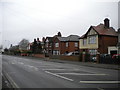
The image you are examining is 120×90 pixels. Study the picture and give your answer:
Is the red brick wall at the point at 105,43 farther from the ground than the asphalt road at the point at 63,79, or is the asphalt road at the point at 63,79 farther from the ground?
the red brick wall at the point at 105,43

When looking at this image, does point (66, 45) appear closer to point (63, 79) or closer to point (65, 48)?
point (65, 48)

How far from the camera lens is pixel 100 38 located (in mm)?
44000

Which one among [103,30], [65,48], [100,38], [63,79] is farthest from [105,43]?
[63,79]

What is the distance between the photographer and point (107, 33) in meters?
45.4

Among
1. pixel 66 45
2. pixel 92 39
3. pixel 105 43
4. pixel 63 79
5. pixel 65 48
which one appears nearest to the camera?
pixel 63 79

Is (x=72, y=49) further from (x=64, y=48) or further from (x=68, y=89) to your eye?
(x=68, y=89)

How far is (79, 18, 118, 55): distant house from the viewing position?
43.9m

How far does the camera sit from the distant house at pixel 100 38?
43941 millimetres

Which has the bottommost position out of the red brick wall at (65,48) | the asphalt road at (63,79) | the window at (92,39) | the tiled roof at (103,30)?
the asphalt road at (63,79)

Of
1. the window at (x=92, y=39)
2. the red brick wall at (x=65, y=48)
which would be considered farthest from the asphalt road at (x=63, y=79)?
the red brick wall at (x=65, y=48)

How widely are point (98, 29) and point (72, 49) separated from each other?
19.7m

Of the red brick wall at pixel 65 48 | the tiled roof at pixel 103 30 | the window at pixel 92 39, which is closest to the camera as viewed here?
the tiled roof at pixel 103 30

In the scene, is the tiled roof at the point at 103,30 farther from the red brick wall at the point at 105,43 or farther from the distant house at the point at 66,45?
the distant house at the point at 66,45

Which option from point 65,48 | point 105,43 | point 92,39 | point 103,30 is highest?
point 103,30
